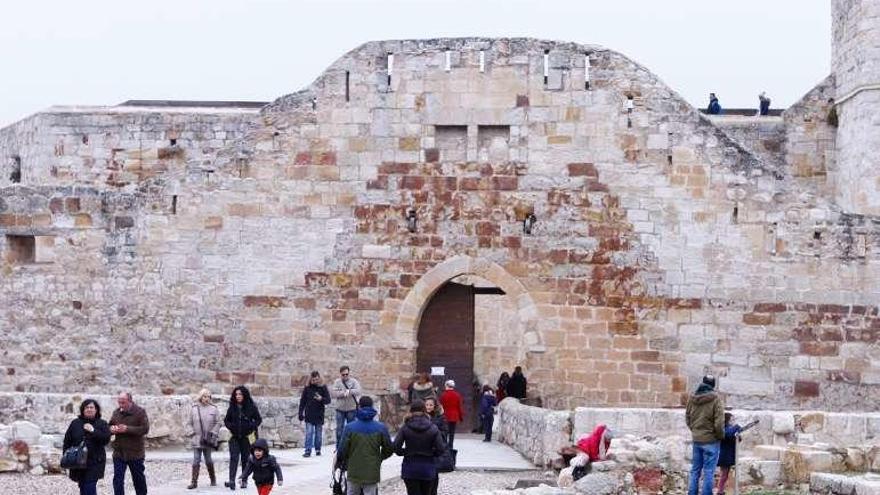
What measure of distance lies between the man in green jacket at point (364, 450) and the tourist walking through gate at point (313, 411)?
555 cm

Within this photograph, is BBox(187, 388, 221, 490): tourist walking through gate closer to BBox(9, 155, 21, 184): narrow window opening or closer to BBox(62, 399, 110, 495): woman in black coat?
BBox(62, 399, 110, 495): woman in black coat

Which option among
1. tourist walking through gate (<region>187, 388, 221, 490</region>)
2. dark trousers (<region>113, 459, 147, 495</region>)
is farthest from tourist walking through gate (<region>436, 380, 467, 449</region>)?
dark trousers (<region>113, 459, 147, 495</region>)

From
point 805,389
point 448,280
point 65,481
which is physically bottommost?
point 65,481

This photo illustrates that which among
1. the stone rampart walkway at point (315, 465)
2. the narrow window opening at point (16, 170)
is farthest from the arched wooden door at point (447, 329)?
the narrow window opening at point (16, 170)

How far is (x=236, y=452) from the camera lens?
17828mm

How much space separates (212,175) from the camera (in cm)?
2406

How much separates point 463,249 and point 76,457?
920 centimetres

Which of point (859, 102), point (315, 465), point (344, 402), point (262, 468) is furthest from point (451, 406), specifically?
point (859, 102)

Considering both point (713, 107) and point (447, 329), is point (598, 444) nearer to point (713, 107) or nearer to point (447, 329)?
point (447, 329)

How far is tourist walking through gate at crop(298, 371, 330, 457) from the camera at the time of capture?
66.7 ft

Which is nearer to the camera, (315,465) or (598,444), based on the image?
(598,444)

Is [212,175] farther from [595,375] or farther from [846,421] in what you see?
[846,421]

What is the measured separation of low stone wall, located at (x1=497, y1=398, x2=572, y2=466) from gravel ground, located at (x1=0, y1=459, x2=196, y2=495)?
4072 mm

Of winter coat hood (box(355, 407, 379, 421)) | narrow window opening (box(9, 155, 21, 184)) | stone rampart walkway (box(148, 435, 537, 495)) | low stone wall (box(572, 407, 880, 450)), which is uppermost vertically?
narrow window opening (box(9, 155, 21, 184))
